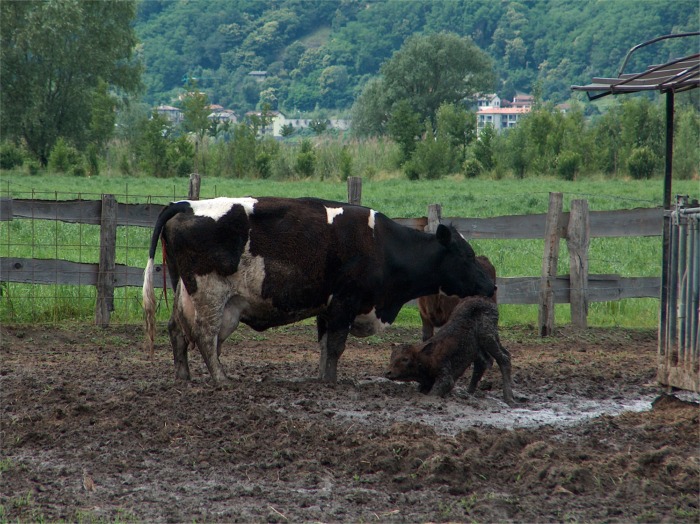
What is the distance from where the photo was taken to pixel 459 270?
9453 millimetres

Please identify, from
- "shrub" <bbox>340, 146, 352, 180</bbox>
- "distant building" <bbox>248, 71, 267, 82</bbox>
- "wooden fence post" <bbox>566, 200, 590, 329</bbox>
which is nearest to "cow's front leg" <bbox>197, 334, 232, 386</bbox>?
"wooden fence post" <bbox>566, 200, 590, 329</bbox>

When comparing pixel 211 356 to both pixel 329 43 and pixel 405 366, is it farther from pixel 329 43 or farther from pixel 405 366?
pixel 329 43

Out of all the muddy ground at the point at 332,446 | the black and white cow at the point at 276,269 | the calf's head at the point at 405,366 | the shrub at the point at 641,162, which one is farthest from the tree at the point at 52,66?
the calf's head at the point at 405,366

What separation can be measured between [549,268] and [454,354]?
14.0 ft

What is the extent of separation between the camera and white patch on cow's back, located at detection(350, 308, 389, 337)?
30.1 ft

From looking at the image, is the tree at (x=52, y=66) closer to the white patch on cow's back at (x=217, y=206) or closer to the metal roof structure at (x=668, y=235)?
the white patch on cow's back at (x=217, y=206)

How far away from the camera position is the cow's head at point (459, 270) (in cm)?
943

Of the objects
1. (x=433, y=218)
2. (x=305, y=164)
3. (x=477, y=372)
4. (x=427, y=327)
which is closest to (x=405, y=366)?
(x=477, y=372)

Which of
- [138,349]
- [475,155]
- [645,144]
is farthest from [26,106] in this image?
[138,349]

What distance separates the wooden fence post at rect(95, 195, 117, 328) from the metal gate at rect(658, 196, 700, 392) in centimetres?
680

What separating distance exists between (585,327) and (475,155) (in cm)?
3581

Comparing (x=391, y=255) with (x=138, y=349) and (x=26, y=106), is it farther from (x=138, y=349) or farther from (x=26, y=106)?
(x=26, y=106)

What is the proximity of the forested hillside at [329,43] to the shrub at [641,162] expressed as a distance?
109m

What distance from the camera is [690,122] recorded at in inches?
1789
